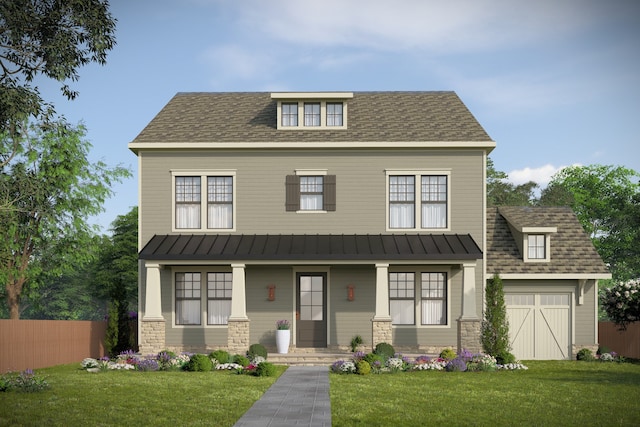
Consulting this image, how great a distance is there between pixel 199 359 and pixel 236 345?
2.87m

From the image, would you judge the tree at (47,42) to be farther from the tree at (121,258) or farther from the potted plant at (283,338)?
the tree at (121,258)

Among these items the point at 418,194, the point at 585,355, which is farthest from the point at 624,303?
the point at 418,194

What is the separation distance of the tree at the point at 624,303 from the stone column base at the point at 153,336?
1587cm

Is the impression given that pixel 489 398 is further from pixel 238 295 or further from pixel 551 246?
pixel 551 246

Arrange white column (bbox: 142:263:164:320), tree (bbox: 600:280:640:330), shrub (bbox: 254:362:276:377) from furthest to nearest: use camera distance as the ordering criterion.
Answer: tree (bbox: 600:280:640:330) → white column (bbox: 142:263:164:320) → shrub (bbox: 254:362:276:377)

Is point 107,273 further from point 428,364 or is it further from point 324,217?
point 428,364

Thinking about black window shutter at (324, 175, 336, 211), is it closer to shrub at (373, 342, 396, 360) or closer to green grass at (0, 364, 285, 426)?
shrub at (373, 342, 396, 360)

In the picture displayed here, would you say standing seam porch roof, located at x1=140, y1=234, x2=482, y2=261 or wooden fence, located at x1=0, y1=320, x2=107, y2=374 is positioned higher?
standing seam porch roof, located at x1=140, y1=234, x2=482, y2=261

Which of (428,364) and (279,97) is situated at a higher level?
(279,97)

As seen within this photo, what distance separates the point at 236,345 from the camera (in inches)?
920

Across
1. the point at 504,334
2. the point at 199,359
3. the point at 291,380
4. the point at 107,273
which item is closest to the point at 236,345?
the point at 199,359

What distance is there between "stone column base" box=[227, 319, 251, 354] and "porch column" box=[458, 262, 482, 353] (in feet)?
21.8

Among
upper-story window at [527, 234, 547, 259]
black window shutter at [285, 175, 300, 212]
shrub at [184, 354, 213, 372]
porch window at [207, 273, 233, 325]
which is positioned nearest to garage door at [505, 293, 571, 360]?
upper-story window at [527, 234, 547, 259]

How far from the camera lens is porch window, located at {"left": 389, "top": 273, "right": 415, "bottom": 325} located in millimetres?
25547
